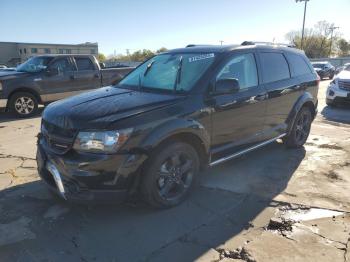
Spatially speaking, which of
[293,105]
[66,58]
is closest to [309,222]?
[293,105]

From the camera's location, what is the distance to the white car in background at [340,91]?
11656 mm

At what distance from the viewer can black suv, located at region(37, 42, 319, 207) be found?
366 centimetres

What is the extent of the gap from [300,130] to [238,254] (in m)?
3.89

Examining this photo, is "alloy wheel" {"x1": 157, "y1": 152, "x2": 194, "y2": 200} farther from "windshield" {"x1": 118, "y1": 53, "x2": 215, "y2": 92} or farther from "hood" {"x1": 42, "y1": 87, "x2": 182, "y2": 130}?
"windshield" {"x1": 118, "y1": 53, "x2": 215, "y2": 92}

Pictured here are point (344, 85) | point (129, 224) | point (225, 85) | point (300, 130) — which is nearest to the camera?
point (129, 224)

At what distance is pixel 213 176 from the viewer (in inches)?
209

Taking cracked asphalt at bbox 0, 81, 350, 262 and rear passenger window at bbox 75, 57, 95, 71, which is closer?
cracked asphalt at bbox 0, 81, 350, 262

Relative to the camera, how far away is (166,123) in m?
3.96

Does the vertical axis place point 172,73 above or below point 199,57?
below

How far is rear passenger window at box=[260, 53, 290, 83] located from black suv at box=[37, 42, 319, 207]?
0.06ft

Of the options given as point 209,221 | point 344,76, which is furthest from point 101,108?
point 344,76

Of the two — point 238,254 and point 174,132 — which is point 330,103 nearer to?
point 174,132

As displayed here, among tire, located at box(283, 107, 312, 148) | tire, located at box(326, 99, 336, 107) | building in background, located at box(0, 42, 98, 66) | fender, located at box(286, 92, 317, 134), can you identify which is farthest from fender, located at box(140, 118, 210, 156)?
building in background, located at box(0, 42, 98, 66)

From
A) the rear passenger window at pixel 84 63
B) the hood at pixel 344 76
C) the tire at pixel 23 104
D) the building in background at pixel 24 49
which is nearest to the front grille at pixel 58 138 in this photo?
the tire at pixel 23 104
